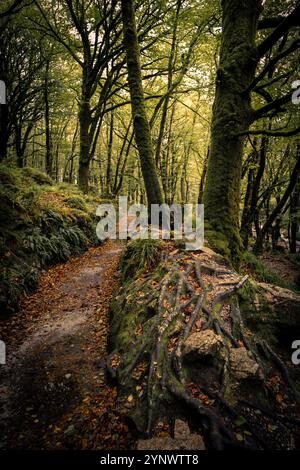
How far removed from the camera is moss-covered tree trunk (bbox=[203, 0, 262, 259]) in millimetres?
5145

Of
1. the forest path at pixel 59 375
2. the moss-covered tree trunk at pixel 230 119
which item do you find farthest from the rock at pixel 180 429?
the moss-covered tree trunk at pixel 230 119

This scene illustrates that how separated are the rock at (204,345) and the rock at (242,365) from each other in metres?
0.20

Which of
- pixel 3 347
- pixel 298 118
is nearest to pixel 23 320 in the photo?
pixel 3 347

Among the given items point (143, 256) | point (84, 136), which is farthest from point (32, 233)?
point (84, 136)

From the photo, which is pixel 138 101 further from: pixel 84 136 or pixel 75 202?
pixel 84 136

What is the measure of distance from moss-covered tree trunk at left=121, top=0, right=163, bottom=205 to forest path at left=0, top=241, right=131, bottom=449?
2970mm

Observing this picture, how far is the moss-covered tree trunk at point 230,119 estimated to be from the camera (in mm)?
5145

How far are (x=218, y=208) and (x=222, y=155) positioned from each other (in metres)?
1.16

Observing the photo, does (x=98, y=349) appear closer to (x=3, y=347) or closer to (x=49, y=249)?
(x=3, y=347)

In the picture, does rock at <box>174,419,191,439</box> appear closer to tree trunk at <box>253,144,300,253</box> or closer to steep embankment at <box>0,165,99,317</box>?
steep embankment at <box>0,165,99,317</box>

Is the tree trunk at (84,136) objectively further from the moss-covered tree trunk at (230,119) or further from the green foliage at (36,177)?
the moss-covered tree trunk at (230,119)

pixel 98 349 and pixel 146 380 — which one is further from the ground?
pixel 146 380
